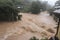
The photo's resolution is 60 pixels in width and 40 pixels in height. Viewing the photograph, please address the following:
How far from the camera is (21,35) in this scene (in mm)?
11430

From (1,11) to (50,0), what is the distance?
21.9m

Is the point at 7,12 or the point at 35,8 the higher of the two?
the point at 7,12

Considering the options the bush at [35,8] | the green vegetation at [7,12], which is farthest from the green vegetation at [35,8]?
the green vegetation at [7,12]

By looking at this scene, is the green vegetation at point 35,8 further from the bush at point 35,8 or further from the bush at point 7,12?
the bush at point 7,12

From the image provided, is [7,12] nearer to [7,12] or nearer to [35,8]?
[7,12]

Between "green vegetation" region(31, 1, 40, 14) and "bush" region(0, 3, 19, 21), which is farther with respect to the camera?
"green vegetation" region(31, 1, 40, 14)

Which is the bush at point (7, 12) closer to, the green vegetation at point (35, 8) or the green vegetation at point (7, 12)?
the green vegetation at point (7, 12)

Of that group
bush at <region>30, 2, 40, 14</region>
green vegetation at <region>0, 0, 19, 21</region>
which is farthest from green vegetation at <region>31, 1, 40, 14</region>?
green vegetation at <region>0, 0, 19, 21</region>

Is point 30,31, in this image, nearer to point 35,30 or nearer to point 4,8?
point 35,30

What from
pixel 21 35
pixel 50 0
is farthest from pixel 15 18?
pixel 50 0

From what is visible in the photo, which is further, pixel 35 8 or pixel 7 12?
pixel 35 8

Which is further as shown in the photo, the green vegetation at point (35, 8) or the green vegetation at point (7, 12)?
the green vegetation at point (35, 8)

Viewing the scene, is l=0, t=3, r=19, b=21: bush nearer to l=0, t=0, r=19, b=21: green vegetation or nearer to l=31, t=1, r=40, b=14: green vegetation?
l=0, t=0, r=19, b=21: green vegetation

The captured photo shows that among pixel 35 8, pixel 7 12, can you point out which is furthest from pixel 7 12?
pixel 35 8
